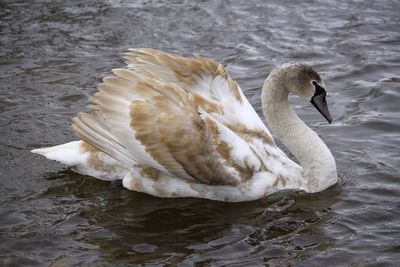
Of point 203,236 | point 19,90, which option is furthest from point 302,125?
point 19,90

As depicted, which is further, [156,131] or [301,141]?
[301,141]

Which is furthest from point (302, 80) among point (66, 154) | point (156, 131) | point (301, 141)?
point (66, 154)

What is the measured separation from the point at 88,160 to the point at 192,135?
1159mm

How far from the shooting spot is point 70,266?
19.7 ft

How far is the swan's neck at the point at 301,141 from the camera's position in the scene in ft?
24.1

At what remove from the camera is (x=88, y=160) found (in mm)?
7332

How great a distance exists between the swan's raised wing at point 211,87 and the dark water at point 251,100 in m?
0.60

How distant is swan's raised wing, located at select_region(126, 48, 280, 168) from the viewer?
7.26 metres

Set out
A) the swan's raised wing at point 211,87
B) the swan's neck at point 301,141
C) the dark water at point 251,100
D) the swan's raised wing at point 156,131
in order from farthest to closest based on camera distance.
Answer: the swan's neck at point 301,141
the swan's raised wing at point 211,87
the swan's raised wing at point 156,131
the dark water at point 251,100

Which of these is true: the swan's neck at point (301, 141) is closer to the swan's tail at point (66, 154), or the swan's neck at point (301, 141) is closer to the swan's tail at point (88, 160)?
the swan's tail at point (88, 160)

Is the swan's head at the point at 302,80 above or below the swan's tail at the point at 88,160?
above

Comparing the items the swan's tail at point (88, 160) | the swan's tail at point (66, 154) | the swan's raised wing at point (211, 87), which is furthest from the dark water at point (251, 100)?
the swan's raised wing at point (211, 87)

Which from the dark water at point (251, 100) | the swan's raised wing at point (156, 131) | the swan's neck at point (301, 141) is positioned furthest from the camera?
the swan's neck at point (301, 141)

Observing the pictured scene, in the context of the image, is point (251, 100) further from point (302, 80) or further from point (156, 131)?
point (156, 131)
